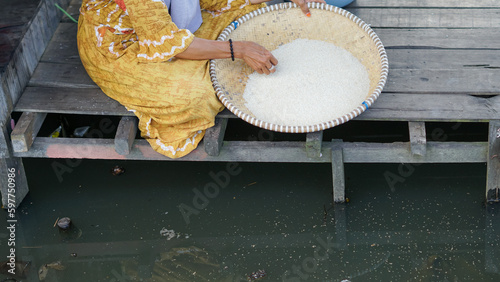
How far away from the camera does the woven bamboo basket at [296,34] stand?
295cm

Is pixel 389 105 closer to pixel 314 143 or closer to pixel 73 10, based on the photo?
pixel 314 143

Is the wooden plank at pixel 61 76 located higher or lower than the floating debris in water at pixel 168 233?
higher

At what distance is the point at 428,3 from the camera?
357 cm

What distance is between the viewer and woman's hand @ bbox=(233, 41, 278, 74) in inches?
111

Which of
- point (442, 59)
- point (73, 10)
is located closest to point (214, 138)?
point (442, 59)

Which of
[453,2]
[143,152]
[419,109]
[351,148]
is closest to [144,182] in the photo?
[143,152]

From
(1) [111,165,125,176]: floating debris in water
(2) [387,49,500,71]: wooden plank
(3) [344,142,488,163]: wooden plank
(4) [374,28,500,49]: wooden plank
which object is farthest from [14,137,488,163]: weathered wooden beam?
(4) [374,28,500,49]: wooden plank

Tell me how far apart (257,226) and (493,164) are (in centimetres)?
110

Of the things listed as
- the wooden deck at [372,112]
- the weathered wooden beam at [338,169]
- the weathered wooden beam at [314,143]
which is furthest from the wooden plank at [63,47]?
the weathered wooden beam at [338,169]

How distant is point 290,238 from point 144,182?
0.82 m

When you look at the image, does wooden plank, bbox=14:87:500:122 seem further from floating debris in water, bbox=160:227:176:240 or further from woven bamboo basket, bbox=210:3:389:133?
floating debris in water, bbox=160:227:176:240

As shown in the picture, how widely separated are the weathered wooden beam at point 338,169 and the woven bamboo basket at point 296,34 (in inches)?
10.4

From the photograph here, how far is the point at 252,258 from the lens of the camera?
2857 millimetres

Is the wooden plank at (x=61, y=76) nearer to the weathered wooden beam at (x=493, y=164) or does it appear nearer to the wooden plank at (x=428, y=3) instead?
the wooden plank at (x=428, y=3)
